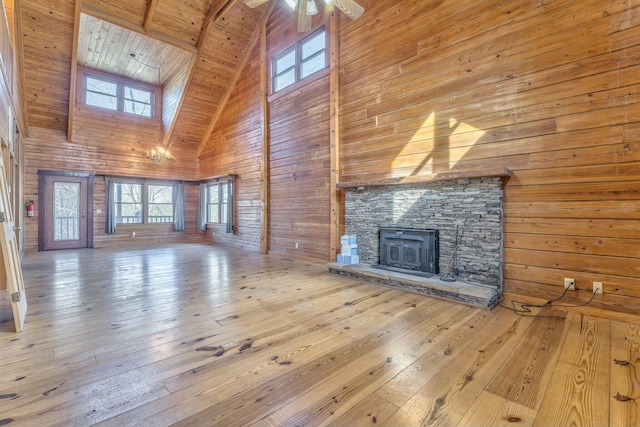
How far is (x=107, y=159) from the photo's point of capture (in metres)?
8.17

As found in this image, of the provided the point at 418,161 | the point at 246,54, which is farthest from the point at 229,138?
the point at 418,161

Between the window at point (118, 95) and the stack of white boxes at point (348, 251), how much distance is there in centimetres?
753

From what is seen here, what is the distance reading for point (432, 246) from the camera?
12.9 ft

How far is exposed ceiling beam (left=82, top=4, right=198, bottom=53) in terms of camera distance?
569 centimetres

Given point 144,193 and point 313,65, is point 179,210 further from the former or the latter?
point 313,65

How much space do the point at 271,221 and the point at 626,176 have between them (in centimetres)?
564

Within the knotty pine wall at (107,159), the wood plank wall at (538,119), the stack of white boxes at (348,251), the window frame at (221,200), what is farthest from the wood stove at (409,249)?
the knotty pine wall at (107,159)

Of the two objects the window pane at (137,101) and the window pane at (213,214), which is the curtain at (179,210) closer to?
the window pane at (213,214)

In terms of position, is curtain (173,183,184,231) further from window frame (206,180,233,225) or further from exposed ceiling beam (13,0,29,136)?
exposed ceiling beam (13,0,29,136)

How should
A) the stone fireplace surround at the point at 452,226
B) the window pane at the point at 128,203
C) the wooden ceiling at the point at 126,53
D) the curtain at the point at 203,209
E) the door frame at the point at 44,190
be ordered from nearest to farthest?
the stone fireplace surround at the point at 452,226 < the wooden ceiling at the point at 126,53 < the door frame at the point at 44,190 < the window pane at the point at 128,203 < the curtain at the point at 203,209

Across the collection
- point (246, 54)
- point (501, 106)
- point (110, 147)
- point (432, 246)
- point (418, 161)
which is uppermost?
point (246, 54)

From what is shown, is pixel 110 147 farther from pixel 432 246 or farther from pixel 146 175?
pixel 432 246

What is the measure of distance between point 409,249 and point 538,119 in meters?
A: 2.10

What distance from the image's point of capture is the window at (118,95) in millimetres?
7863
